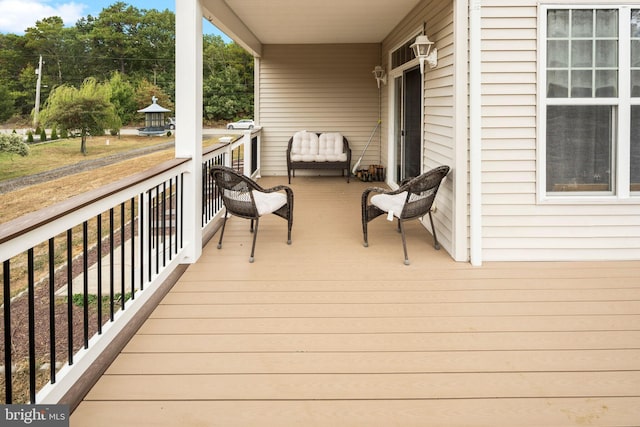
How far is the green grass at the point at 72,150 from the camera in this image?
29.7 feet

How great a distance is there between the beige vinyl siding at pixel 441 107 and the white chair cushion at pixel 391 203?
428mm

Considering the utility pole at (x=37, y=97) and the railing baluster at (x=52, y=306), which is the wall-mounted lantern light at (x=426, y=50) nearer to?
the railing baluster at (x=52, y=306)

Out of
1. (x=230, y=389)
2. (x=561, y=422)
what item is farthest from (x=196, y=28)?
(x=561, y=422)

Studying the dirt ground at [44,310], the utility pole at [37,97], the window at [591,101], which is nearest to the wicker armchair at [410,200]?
the window at [591,101]

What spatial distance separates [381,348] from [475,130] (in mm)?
2195

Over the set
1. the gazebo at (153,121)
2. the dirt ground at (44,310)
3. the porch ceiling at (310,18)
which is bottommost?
the dirt ground at (44,310)

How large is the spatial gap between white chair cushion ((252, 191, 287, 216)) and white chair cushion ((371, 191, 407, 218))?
2.82 ft

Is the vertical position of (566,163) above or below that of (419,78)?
below

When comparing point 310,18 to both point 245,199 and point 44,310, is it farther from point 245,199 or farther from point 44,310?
point 44,310

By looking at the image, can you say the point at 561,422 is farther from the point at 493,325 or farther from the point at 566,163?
the point at 566,163

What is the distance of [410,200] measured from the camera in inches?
172

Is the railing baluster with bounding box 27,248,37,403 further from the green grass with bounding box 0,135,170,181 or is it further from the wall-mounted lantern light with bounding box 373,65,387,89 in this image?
the wall-mounted lantern light with bounding box 373,65,387,89

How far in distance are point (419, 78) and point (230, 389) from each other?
501 cm

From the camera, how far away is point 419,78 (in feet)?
Result: 20.7
